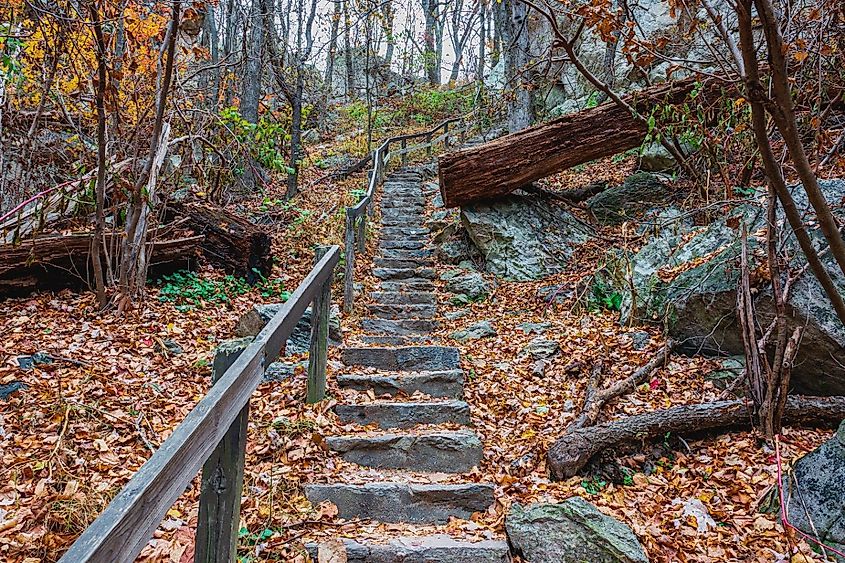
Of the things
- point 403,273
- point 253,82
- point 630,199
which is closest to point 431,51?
point 253,82

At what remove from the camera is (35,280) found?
209 inches

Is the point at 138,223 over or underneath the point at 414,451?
over

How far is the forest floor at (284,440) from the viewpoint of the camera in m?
2.81

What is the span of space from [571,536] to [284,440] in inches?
76.2

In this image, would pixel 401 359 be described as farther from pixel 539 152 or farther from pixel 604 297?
pixel 539 152

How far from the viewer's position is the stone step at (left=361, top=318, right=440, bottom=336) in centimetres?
635

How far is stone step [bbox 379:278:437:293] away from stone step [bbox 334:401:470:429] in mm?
3610

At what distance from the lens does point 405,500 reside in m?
3.33

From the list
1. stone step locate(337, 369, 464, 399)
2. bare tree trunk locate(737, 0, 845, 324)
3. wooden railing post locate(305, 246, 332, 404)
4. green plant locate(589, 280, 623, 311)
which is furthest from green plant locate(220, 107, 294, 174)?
bare tree trunk locate(737, 0, 845, 324)

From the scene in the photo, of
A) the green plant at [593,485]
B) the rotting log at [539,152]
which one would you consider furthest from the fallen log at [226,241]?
the green plant at [593,485]

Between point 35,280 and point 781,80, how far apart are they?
6309mm

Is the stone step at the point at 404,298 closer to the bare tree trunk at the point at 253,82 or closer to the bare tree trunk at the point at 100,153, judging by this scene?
the bare tree trunk at the point at 100,153

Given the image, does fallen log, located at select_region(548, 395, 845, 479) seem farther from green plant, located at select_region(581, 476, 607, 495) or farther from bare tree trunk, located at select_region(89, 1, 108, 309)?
bare tree trunk, located at select_region(89, 1, 108, 309)

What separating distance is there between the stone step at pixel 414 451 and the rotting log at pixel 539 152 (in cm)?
520
